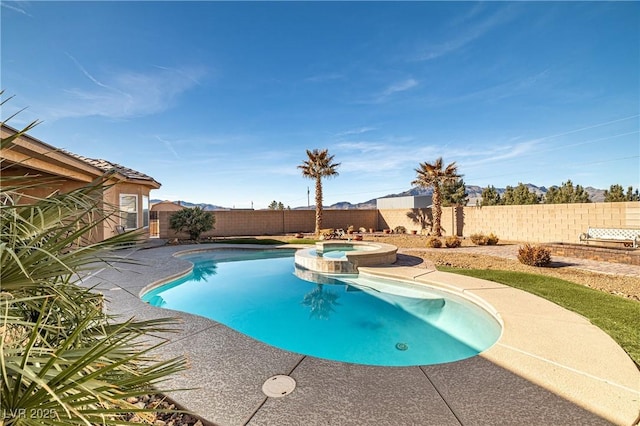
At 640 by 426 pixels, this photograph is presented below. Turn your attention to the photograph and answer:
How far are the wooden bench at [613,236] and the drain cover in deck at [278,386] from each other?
1378 centimetres

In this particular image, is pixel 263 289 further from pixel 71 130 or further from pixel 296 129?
pixel 296 129

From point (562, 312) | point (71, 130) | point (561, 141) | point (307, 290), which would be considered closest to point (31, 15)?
point (71, 130)

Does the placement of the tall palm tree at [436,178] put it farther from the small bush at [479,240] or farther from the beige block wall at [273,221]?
the beige block wall at [273,221]

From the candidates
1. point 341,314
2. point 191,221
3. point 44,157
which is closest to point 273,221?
point 191,221

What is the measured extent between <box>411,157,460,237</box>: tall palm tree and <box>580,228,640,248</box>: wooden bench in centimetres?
688

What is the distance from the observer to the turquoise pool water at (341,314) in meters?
4.75

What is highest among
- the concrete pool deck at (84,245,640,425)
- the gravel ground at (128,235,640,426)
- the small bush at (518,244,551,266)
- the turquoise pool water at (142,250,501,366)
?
the small bush at (518,244,551,266)

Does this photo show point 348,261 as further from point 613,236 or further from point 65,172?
point 613,236

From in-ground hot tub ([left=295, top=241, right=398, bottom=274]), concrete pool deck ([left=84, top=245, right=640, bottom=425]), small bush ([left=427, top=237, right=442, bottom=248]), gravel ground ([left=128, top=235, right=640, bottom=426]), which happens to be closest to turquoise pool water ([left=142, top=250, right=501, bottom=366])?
in-ground hot tub ([left=295, top=241, right=398, bottom=274])

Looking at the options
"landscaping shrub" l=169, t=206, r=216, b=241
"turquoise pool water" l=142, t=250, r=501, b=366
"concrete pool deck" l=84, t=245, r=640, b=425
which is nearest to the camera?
"concrete pool deck" l=84, t=245, r=640, b=425

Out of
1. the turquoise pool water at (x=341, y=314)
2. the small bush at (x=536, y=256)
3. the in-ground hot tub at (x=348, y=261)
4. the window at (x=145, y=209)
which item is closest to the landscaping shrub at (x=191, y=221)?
the window at (x=145, y=209)

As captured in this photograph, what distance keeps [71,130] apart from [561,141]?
3258 cm

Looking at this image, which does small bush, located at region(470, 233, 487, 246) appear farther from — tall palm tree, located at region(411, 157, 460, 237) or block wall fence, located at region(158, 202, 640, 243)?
tall palm tree, located at region(411, 157, 460, 237)

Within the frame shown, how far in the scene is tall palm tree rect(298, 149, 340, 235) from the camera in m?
20.1
